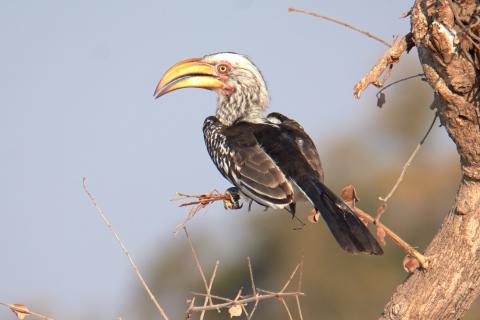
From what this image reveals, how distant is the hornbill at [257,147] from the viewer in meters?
4.20

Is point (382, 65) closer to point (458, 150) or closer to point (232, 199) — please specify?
point (458, 150)

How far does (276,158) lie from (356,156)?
20385 millimetres

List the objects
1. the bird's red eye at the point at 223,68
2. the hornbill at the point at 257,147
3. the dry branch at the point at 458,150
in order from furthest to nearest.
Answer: the bird's red eye at the point at 223,68
the hornbill at the point at 257,147
the dry branch at the point at 458,150

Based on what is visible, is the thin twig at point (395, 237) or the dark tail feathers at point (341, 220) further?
the dark tail feathers at point (341, 220)

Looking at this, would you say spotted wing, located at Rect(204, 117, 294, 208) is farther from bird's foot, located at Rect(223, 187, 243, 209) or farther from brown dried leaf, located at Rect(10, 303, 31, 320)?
brown dried leaf, located at Rect(10, 303, 31, 320)

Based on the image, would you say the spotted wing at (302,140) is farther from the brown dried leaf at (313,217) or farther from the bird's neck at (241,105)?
the brown dried leaf at (313,217)

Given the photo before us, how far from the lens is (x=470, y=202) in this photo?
3.49m

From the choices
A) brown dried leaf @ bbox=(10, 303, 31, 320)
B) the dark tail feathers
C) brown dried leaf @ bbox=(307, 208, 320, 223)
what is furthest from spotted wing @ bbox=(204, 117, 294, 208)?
brown dried leaf @ bbox=(10, 303, 31, 320)

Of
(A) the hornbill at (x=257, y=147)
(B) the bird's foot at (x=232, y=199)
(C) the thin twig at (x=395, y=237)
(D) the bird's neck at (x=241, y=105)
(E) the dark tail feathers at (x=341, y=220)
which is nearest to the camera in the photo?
(C) the thin twig at (x=395, y=237)

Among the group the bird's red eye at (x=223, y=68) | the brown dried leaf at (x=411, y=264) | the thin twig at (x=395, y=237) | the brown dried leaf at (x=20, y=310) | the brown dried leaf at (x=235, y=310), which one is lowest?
the brown dried leaf at (x=235, y=310)

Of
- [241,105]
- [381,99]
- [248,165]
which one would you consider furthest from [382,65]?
[241,105]

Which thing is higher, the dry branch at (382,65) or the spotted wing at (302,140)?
the dry branch at (382,65)

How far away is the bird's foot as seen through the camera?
192 inches

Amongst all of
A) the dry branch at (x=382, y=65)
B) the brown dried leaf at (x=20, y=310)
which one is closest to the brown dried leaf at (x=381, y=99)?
the dry branch at (x=382, y=65)
